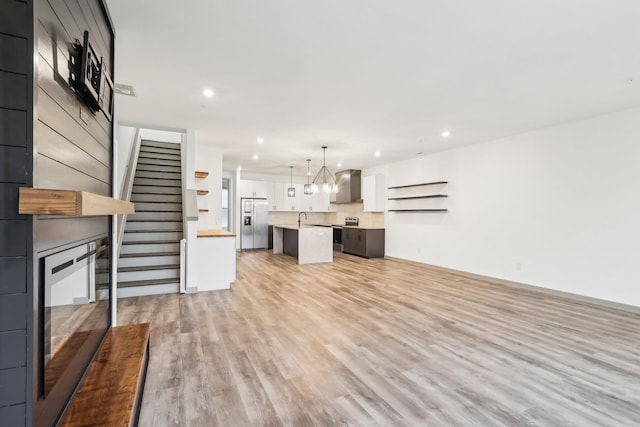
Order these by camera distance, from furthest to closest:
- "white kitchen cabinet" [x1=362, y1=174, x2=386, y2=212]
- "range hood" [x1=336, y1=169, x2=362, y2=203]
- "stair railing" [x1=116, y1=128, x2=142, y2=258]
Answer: "range hood" [x1=336, y1=169, x2=362, y2=203] < "white kitchen cabinet" [x1=362, y1=174, x2=386, y2=212] < "stair railing" [x1=116, y1=128, x2=142, y2=258]

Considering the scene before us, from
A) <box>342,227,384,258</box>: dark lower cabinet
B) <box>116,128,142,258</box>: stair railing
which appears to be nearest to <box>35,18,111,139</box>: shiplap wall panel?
<box>116,128,142,258</box>: stair railing

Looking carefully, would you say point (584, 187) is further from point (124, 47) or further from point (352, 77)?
point (124, 47)

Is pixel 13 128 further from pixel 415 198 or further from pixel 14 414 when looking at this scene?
pixel 415 198

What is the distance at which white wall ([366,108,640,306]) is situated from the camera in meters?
4.05

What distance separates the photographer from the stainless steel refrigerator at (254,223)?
947cm

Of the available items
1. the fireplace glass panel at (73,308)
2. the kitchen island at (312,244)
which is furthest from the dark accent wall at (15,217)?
the kitchen island at (312,244)

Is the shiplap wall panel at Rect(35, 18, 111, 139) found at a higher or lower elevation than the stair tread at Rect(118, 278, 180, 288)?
higher

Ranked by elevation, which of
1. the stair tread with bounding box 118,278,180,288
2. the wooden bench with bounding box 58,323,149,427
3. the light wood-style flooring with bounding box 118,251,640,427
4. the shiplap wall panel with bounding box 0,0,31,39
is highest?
the shiplap wall panel with bounding box 0,0,31,39

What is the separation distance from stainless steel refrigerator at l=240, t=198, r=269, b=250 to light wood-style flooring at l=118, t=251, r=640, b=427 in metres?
4.98

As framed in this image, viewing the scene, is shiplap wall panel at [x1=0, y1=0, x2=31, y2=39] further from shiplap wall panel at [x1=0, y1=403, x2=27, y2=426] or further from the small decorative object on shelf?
the small decorative object on shelf

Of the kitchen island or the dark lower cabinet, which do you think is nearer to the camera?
the kitchen island

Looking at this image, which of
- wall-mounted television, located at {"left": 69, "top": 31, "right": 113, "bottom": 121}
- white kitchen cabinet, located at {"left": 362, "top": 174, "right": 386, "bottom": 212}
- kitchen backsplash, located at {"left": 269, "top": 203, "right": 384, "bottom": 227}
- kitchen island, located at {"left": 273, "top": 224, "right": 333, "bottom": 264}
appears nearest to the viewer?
wall-mounted television, located at {"left": 69, "top": 31, "right": 113, "bottom": 121}

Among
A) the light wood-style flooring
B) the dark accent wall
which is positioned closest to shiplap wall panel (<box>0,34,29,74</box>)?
the dark accent wall

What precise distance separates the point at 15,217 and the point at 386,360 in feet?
8.27
